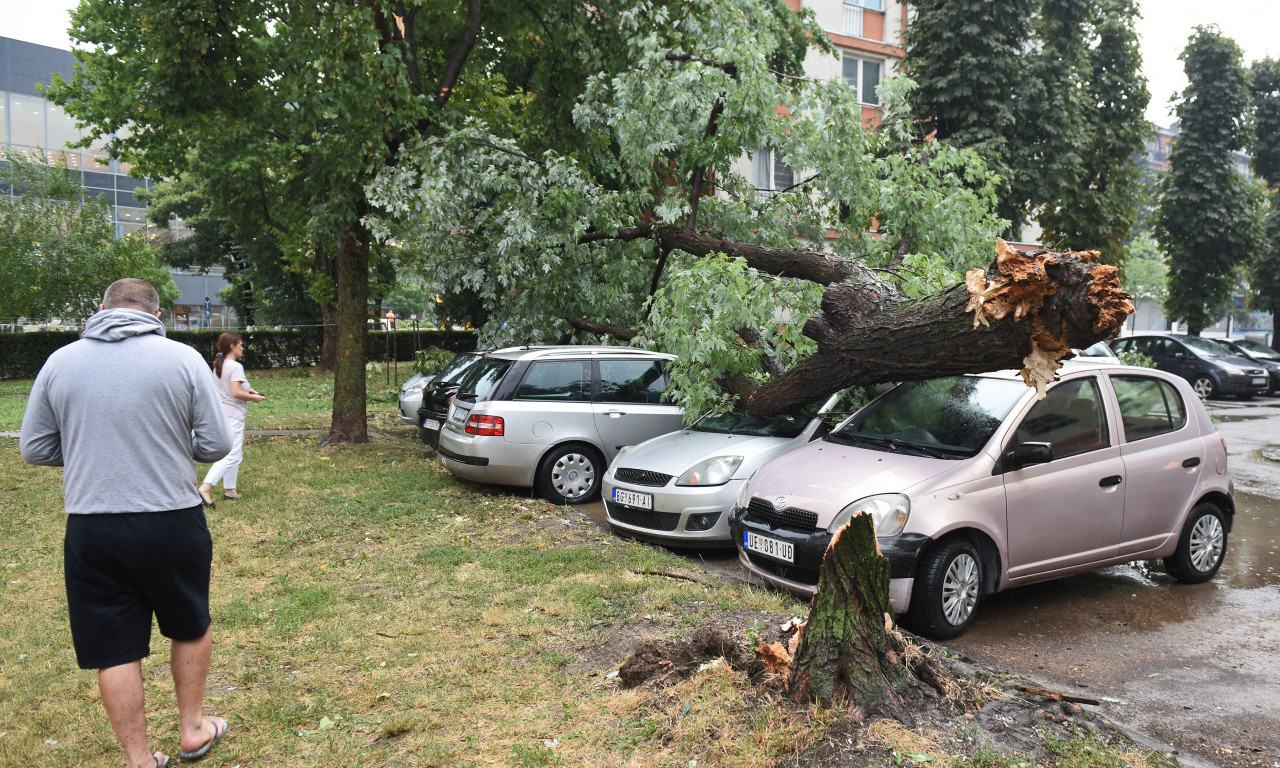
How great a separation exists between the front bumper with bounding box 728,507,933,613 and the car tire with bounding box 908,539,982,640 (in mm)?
93

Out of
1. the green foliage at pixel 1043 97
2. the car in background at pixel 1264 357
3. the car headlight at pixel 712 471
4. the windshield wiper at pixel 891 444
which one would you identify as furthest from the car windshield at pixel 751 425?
the car in background at pixel 1264 357

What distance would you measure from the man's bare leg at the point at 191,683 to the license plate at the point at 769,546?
335 centimetres

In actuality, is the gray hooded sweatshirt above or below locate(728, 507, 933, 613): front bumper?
above

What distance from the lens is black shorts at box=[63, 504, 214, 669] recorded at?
338 centimetres

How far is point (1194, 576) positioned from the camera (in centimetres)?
667

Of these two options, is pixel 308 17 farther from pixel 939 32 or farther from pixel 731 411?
pixel 939 32

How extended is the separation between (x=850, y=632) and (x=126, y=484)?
2.97m

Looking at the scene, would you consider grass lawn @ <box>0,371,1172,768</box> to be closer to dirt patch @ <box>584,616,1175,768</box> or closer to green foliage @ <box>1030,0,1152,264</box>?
dirt patch @ <box>584,616,1175,768</box>

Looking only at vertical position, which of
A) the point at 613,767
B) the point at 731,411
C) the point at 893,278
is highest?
the point at 893,278

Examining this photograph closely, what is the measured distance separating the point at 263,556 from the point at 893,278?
19.3 feet

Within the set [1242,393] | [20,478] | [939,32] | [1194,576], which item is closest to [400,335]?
[939,32]

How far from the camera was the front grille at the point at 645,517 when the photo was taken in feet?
24.1

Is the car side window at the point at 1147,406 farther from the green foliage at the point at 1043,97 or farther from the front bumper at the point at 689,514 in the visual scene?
the green foliage at the point at 1043,97

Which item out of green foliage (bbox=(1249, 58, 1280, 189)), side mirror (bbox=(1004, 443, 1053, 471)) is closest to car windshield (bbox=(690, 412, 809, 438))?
side mirror (bbox=(1004, 443, 1053, 471))
